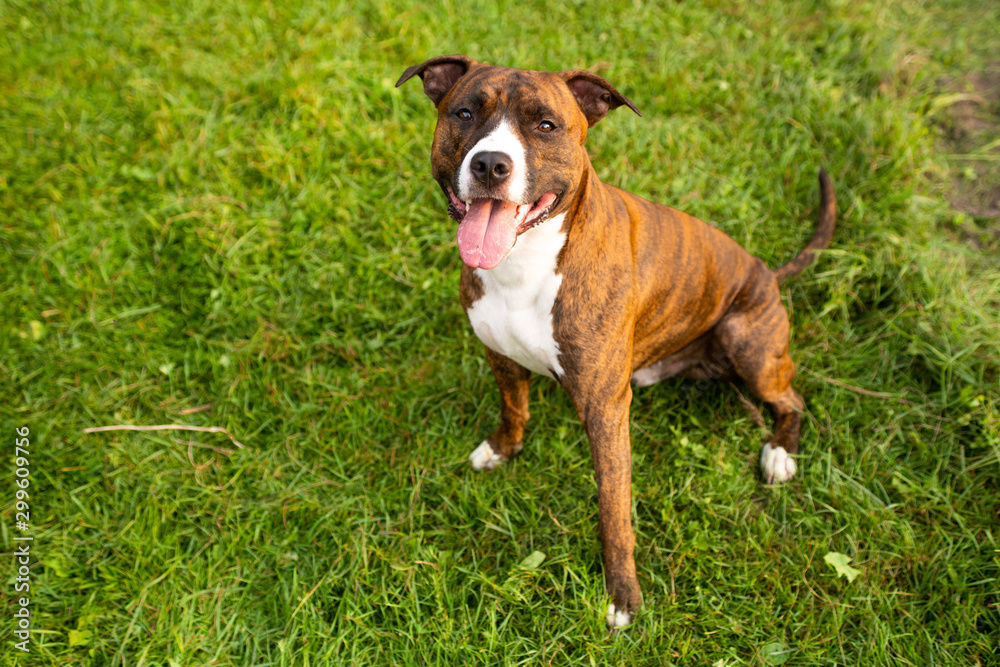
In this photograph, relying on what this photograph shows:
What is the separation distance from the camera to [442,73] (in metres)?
2.61

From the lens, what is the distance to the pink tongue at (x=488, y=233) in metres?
2.19

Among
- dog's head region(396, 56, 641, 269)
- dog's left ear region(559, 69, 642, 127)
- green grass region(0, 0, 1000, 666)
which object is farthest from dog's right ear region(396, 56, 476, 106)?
green grass region(0, 0, 1000, 666)

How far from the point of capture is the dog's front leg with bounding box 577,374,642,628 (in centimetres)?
249

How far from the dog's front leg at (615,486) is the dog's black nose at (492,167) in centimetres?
89

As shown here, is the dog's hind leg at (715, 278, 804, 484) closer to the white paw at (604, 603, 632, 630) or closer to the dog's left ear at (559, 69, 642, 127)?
the white paw at (604, 603, 632, 630)

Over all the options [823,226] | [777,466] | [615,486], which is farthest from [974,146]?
[615,486]

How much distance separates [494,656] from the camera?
2596mm

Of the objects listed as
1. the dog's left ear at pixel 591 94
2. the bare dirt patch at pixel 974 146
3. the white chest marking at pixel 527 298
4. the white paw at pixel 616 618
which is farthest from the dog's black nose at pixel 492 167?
the bare dirt patch at pixel 974 146

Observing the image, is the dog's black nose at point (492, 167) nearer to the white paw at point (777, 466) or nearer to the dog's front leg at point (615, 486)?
the dog's front leg at point (615, 486)

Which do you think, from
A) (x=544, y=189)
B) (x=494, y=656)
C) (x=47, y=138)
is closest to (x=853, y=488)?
(x=494, y=656)

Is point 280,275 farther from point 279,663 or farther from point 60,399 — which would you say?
point 279,663

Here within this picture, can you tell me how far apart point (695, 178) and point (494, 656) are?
316 cm

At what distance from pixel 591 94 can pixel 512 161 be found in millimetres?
688

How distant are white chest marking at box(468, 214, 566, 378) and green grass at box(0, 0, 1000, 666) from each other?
0.92 meters
